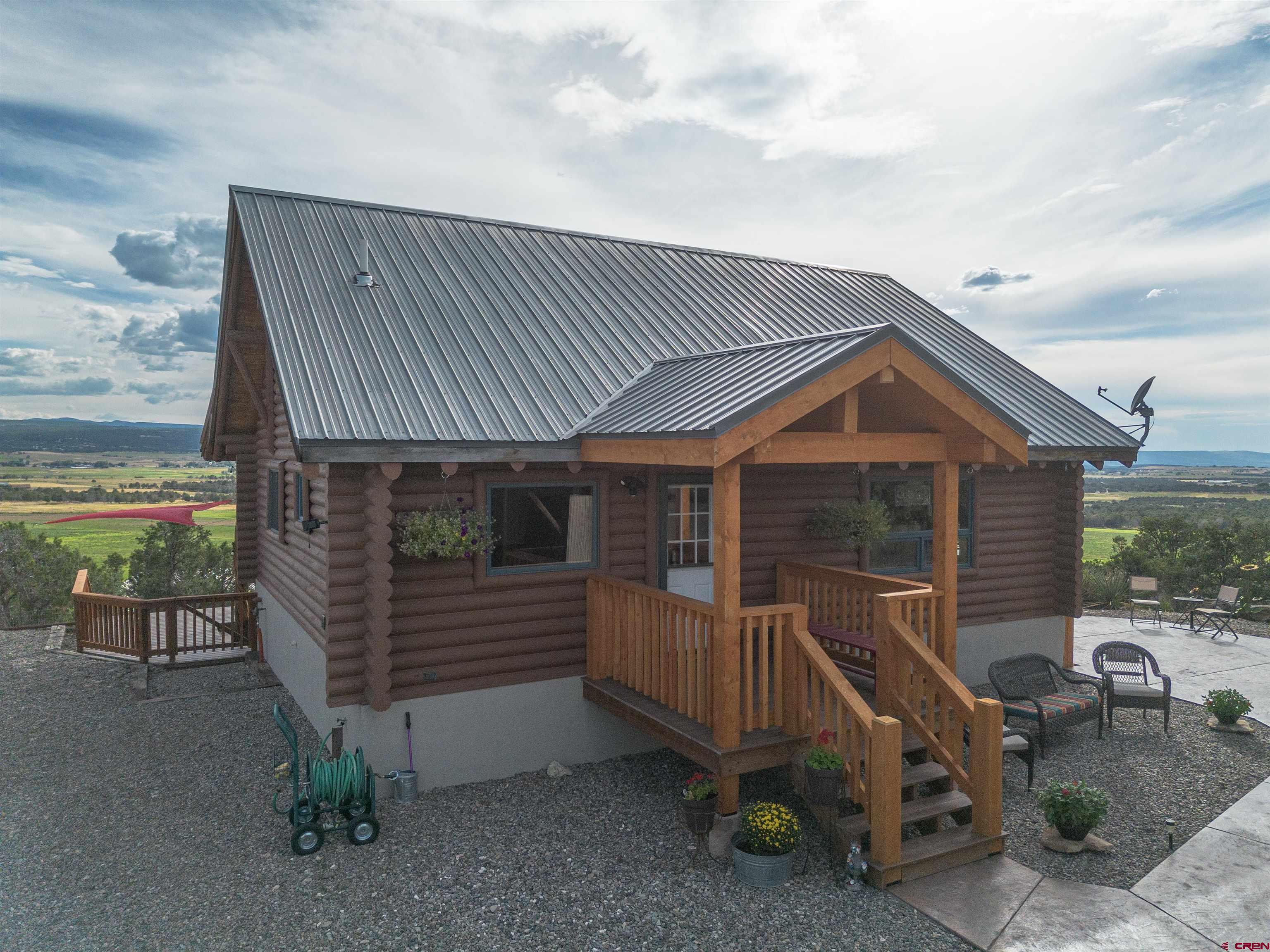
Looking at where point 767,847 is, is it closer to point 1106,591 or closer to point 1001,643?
point 1001,643

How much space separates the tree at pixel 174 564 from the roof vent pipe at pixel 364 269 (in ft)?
45.4

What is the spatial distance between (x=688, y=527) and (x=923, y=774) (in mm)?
3589

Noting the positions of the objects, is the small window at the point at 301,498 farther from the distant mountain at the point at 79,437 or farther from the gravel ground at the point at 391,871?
the distant mountain at the point at 79,437

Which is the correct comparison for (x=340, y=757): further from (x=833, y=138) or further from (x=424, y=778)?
(x=833, y=138)

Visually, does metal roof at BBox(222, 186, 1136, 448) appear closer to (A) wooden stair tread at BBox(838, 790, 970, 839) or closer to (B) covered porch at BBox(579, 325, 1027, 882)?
(B) covered porch at BBox(579, 325, 1027, 882)

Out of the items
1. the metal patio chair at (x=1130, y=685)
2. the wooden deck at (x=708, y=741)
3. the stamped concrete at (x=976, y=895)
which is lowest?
the stamped concrete at (x=976, y=895)

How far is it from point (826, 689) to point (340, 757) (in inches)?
162

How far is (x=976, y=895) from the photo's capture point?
5508mm

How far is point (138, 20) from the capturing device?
40.6ft

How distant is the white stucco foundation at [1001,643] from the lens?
10688 millimetres

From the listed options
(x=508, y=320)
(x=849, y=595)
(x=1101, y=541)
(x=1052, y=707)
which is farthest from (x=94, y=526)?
(x=1101, y=541)

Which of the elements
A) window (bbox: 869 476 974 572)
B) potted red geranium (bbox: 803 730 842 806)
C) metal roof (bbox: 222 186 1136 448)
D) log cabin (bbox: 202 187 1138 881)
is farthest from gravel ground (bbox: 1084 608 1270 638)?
potted red geranium (bbox: 803 730 842 806)

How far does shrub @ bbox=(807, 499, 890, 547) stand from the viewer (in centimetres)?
933

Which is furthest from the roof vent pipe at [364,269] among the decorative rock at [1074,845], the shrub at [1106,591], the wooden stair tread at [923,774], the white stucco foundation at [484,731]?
the shrub at [1106,591]
